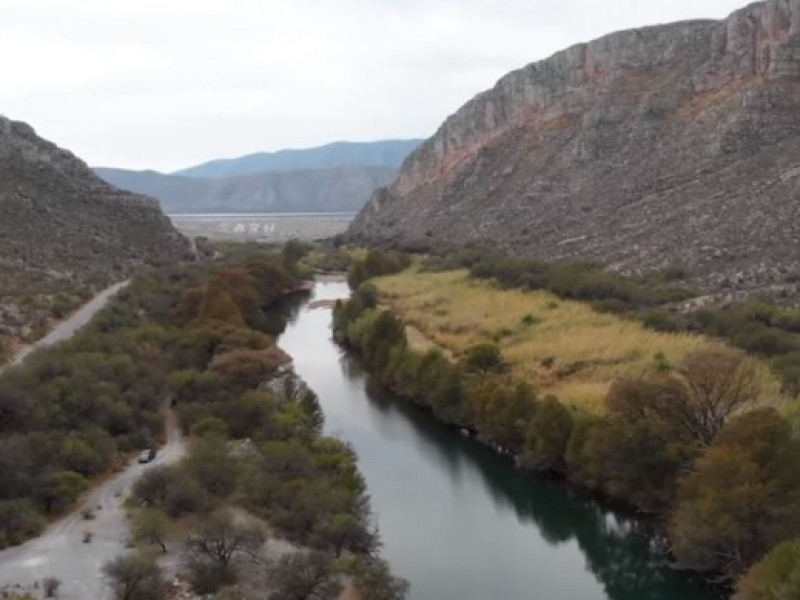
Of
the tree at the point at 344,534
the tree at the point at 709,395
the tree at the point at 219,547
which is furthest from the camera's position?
the tree at the point at 709,395

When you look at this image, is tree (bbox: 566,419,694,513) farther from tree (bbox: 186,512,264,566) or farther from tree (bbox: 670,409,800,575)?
tree (bbox: 186,512,264,566)

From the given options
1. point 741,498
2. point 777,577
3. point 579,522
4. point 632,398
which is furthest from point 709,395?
point 777,577

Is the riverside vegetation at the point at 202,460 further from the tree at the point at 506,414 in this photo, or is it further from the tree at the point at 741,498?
the tree at the point at 741,498

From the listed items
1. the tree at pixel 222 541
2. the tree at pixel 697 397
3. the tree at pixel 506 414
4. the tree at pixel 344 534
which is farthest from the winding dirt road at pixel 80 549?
the tree at pixel 697 397

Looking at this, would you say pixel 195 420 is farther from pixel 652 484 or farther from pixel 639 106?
pixel 639 106

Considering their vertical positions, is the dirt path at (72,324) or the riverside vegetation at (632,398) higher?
the dirt path at (72,324)

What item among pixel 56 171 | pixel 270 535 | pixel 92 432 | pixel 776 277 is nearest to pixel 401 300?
pixel 776 277

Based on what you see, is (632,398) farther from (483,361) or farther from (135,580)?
(135,580)

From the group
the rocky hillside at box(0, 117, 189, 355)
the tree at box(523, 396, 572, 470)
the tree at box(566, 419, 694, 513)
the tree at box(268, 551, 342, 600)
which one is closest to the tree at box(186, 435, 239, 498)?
the tree at box(268, 551, 342, 600)
